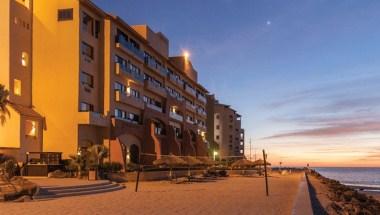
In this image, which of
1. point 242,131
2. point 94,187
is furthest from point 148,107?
point 242,131

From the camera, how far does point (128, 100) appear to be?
47906 millimetres

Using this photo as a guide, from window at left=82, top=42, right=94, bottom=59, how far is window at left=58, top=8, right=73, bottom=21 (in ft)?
8.39

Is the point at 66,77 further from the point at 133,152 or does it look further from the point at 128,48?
the point at 133,152

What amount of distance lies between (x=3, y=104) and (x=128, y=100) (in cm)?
1408

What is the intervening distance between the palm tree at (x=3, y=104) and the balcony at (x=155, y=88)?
2017cm

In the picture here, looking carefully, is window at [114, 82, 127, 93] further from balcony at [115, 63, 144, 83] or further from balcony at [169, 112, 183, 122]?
balcony at [169, 112, 183, 122]

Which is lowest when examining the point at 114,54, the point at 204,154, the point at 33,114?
the point at 204,154

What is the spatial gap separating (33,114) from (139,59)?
16.0 metres

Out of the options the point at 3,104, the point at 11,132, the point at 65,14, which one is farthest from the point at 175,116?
the point at 3,104

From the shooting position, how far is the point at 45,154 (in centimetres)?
3566

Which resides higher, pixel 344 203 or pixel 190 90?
pixel 190 90

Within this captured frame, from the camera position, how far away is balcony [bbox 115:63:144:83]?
46094mm

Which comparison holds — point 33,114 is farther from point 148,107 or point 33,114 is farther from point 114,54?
point 148,107

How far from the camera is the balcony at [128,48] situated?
46.4 m
